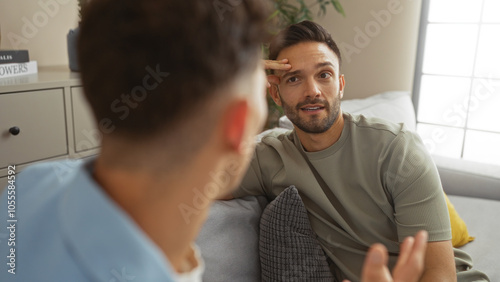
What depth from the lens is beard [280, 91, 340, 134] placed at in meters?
1.42

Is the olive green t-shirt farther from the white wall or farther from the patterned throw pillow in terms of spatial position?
the white wall

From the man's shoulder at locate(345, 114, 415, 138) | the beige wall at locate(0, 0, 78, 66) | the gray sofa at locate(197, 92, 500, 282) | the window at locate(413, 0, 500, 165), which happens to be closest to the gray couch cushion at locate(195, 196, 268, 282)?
the gray sofa at locate(197, 92, 500, 282)

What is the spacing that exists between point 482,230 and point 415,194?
2.73ft

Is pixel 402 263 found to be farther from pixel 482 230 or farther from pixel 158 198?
pixel 482 230

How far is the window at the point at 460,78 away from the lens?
9.07 ft

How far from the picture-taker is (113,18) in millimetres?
447

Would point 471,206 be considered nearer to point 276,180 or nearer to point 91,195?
point 276,180

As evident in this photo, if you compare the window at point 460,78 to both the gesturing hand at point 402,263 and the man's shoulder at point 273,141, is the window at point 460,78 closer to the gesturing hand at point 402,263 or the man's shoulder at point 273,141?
the man's shoulder at point 273,141

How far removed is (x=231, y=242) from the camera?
4.42 ft

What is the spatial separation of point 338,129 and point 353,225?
1.01 feet

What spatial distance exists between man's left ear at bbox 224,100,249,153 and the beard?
0.97m

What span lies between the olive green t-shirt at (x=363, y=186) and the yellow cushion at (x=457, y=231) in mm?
478

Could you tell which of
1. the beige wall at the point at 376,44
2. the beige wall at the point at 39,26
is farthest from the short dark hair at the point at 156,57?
the beige wall at the point at 376,44

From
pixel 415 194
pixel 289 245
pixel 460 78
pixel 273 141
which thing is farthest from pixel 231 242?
pixel 460 78
